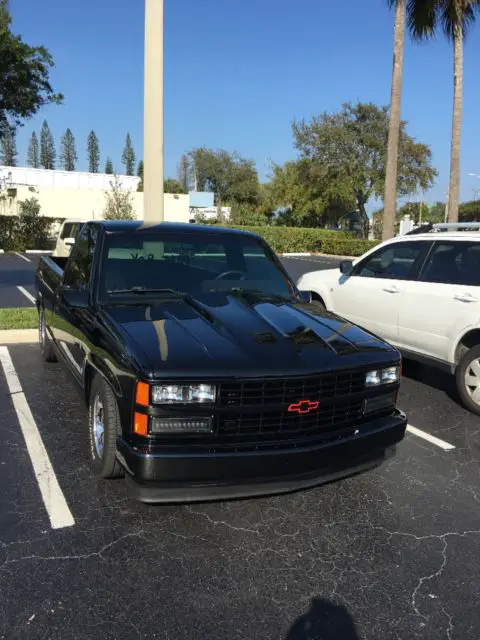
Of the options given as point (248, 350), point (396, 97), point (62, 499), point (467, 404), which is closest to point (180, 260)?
point (248, 350)

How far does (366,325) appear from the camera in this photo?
6941 mm

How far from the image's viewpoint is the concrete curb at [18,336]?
773cm

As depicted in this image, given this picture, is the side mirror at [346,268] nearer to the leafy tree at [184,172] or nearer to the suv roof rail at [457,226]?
the suv roof rail at [457,226]

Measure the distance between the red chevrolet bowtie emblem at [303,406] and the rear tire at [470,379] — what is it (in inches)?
116

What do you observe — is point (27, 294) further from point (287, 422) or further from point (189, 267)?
point (287, 422)

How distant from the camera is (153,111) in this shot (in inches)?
363

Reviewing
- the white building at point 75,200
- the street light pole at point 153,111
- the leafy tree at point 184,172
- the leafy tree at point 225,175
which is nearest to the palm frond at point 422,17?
the street light pole at point 153,111

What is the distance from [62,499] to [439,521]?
236 centimetres

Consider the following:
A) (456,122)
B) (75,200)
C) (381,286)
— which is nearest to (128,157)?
(75,200)

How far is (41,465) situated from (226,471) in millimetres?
1774

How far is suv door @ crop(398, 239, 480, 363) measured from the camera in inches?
220

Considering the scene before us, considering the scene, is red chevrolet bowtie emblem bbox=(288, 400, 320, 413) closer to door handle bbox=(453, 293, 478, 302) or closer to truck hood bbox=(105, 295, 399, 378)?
truck hood bbox=(105, 295, 399, 378)

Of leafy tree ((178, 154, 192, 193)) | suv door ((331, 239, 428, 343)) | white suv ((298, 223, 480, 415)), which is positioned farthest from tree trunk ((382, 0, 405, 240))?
leafy tree ((178, 154, 192, 193))

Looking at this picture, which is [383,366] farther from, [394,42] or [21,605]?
[394,42]
